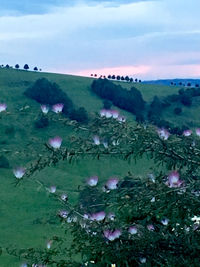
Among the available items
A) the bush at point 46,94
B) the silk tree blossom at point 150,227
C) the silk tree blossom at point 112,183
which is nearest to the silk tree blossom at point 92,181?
the silk tree blossom at point 112,183

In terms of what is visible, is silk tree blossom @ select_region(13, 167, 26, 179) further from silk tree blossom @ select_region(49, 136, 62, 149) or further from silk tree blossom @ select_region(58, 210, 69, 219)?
silk tree blossom @ select_region(58, 210, 69, 219)

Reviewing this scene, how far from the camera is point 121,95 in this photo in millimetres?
127125

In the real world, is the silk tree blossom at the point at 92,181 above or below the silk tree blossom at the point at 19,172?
below

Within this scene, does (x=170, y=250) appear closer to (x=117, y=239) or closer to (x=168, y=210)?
(x=117, y=239)

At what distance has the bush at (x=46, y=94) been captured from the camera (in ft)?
388

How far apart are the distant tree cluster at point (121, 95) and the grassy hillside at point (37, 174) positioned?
2.22 metres

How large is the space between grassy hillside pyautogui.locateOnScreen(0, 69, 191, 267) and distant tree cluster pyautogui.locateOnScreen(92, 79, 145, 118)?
222cm

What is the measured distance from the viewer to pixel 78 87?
425 feet

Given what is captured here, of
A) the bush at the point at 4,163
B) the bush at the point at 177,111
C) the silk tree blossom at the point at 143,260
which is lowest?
the bush at the point at 4,163

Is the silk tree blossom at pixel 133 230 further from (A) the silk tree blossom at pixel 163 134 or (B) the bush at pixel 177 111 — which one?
(B) the bush at pixel 177 111

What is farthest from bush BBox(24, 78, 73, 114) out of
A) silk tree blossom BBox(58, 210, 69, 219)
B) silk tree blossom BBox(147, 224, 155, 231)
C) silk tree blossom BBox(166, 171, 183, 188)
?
silk tree blossom BBox(166, 171, 183, 188)

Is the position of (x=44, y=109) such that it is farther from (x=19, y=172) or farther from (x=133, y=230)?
(x=133, y=230)

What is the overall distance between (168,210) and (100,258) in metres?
1.12

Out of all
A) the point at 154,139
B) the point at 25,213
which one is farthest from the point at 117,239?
the point at 25,213
